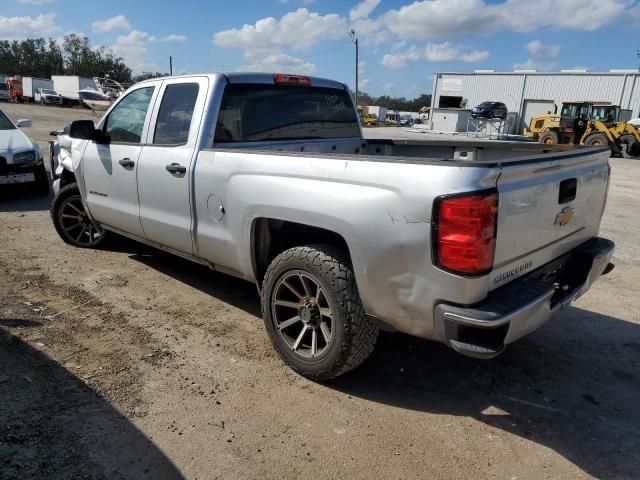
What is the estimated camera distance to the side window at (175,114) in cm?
398

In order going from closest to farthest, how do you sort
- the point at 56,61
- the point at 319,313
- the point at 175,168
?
the point at 319,313, the point at 175,168, the point at 56,61

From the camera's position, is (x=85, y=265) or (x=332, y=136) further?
(x=85, y=265)

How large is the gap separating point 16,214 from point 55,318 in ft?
A: 14.4

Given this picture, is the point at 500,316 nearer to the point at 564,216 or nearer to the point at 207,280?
the point at 564,216

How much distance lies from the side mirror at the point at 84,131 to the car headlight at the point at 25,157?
4179mm

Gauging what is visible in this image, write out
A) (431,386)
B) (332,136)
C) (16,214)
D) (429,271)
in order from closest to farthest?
(429,271), (431,386), (332,136), (16,214)

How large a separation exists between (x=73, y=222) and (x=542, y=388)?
17.4 ft

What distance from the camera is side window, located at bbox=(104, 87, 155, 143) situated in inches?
177

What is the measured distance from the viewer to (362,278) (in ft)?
9.12

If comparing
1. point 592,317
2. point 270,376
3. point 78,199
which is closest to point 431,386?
point 270,376

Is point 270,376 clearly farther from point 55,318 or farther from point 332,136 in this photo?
point 332,136

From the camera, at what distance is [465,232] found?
2369mm

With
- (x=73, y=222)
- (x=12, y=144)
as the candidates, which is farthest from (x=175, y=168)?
(x=12, y=144)

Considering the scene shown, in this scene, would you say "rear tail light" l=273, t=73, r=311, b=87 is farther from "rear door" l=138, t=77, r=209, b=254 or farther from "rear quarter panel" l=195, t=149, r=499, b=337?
"rear quarter panel" l=195, t=149, r=499, b=337
